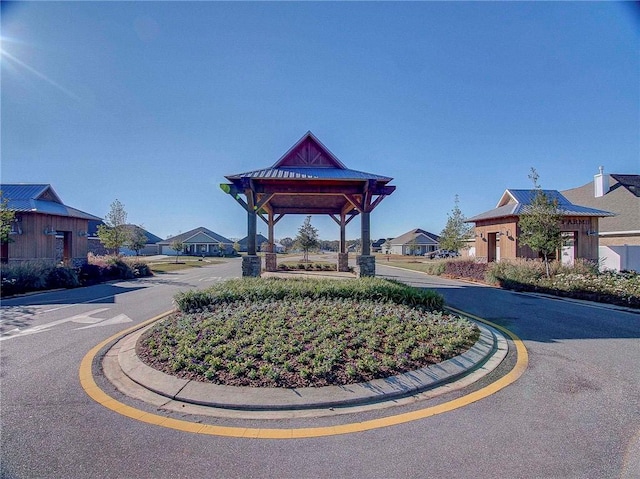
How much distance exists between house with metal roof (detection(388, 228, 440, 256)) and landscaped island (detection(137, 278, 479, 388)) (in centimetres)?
5636

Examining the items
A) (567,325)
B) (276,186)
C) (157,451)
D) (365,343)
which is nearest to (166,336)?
(157,451)

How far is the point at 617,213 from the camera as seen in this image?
67.4ft

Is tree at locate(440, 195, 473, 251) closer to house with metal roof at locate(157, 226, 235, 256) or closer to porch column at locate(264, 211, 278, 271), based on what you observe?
porch column at locate(264, 211, 278, 271)

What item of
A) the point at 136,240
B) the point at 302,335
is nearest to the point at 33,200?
the point at 136,240

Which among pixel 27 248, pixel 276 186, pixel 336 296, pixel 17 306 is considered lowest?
pixel 17 306

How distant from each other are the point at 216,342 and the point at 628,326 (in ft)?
28.7

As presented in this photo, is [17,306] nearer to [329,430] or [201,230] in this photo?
[329,430]

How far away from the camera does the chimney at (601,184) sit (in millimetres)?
23266

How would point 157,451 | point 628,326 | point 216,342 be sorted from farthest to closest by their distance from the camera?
point 628,326 → point 216,342 → point 157,451

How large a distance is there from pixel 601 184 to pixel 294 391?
97.7 ft

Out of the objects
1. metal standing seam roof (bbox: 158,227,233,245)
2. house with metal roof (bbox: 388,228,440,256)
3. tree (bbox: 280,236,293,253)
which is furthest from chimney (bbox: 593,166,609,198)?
tree (bbox: 280,236,293,253)

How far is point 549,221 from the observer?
1423 centimetres

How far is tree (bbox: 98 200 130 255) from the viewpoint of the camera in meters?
26.3

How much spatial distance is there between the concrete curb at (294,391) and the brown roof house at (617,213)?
1969 cm
